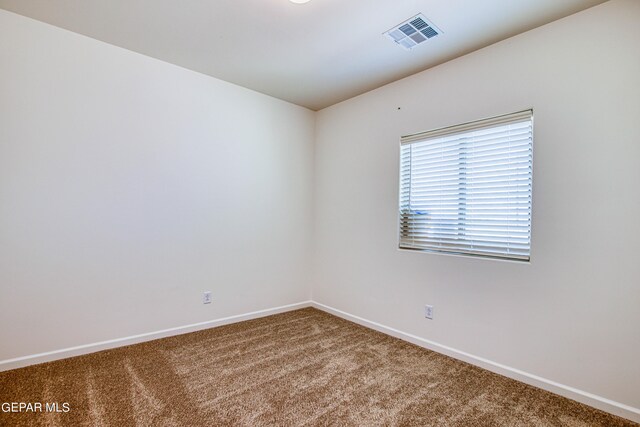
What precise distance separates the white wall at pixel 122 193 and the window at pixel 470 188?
169 cm

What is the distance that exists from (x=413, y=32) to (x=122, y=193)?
9.32 feet

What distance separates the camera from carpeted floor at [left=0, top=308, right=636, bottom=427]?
1.87 metres

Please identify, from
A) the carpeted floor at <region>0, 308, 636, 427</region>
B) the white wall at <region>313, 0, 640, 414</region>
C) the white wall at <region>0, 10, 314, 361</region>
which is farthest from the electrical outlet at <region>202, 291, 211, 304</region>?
the white wall at <region>313, 0, 640, 414</region>

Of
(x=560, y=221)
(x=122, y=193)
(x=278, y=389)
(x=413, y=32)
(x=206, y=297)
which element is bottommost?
(x=278, y=389)

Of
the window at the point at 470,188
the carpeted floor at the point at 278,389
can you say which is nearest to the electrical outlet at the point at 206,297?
the carpeted floor at the point at 278,389

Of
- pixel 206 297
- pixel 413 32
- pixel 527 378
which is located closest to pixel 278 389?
pixel 206 297

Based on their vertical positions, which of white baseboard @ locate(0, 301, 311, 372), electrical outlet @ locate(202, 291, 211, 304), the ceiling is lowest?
white baseboard @ locate(0, 301, 311, 372)

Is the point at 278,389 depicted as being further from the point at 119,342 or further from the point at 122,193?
the point at 122,193

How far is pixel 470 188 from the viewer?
2721mm

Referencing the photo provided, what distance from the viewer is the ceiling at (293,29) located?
2160 mm

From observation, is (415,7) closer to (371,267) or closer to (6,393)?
(371,267)

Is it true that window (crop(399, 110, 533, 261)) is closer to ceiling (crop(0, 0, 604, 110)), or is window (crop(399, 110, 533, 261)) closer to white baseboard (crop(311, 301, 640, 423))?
ceiling (crop(0, 0, 604, 110))

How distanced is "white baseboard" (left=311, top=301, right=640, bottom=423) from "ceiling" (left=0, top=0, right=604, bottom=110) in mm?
2603

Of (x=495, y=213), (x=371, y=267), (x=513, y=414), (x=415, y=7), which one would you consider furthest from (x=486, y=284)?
(x=415, y=7)
